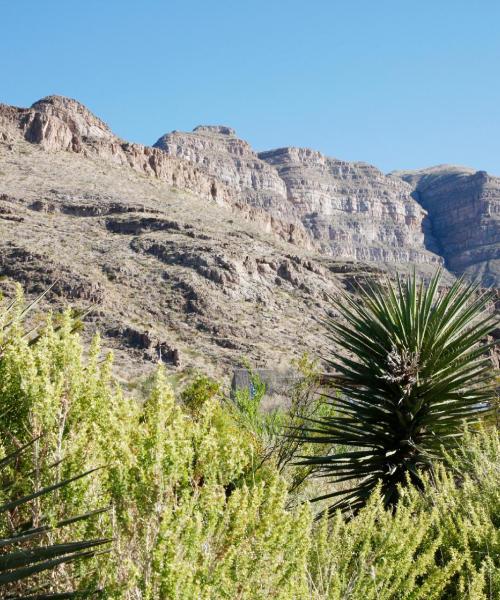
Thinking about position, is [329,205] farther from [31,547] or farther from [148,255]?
[31,547]

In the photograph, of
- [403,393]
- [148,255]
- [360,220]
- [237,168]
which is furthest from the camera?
[237,168]

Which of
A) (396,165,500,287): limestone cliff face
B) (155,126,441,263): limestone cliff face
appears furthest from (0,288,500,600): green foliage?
(155,126,441,263): limestone cliff face

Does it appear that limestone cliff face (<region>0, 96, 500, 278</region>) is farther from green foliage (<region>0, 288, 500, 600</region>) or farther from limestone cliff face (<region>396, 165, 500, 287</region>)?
green foliage (<region>0, 288, 500, 600</region>)

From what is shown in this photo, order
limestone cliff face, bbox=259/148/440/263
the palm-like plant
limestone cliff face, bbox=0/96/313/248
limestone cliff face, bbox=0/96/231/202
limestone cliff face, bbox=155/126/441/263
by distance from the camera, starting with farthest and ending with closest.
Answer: limestone cliff face, bbox=155/126/441/263
limestone cliff face, bbox=259/148/440/263
limestone cliff face, bbox=0/96/313/248
limestone cliff face, bbox=0/96/231/202
the palm-like plant

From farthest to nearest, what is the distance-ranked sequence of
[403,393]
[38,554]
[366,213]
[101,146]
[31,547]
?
[366,213]
[101,146]
[403,393]
[31,547]
[38,554]

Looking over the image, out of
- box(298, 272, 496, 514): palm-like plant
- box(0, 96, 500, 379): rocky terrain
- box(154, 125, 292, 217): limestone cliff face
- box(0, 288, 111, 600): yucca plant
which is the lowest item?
box(0, 288, 111, 600): yucca plant

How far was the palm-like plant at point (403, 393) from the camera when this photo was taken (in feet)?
21.5

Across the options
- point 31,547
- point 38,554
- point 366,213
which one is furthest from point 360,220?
point 38,554

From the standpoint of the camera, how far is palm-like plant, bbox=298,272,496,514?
21.5 feet

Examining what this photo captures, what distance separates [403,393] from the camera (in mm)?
6621

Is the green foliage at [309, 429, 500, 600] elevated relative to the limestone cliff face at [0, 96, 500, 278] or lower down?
lower down

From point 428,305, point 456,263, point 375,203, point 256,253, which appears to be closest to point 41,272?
point 256,253

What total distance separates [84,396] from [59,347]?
0.30 meters

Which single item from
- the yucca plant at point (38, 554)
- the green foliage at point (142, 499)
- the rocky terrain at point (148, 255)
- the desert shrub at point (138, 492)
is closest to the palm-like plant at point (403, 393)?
the green foliage at point (142, 499)
